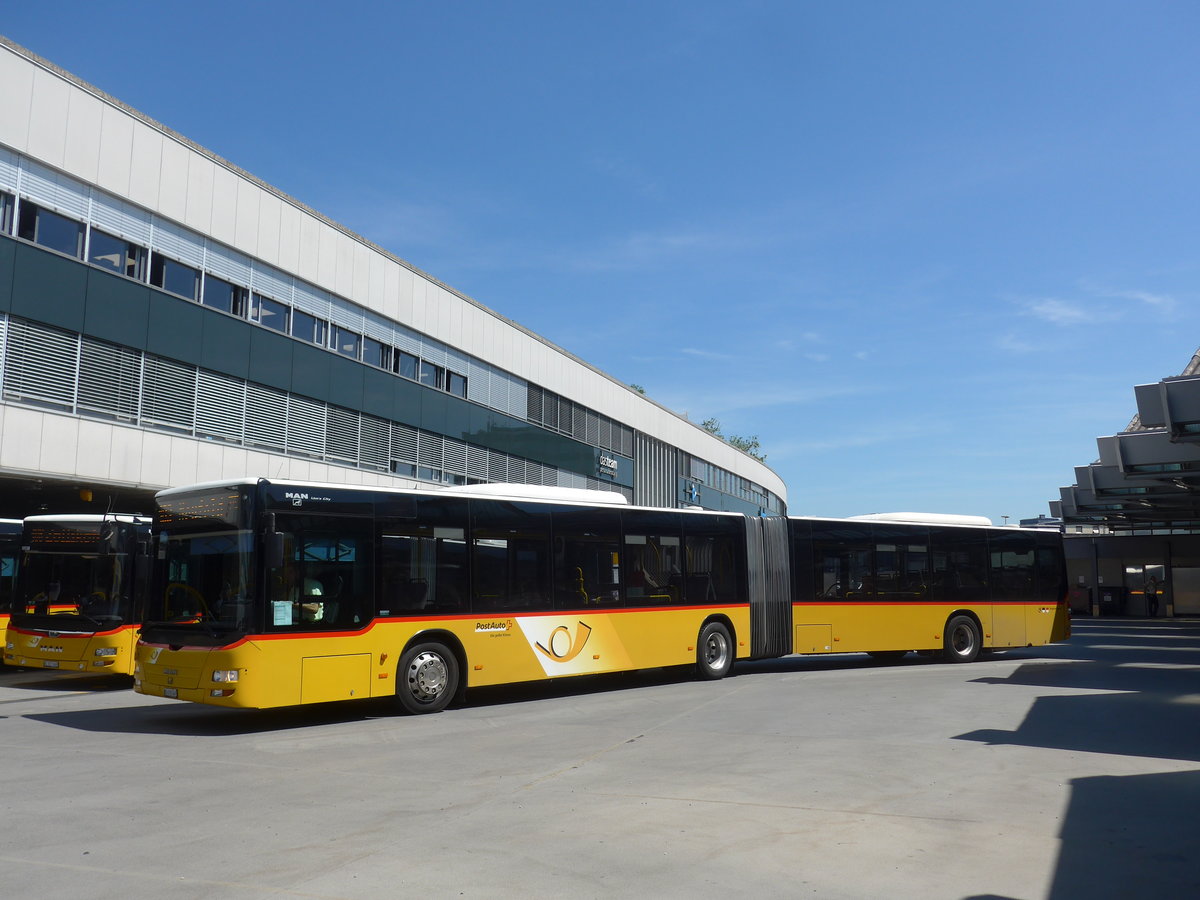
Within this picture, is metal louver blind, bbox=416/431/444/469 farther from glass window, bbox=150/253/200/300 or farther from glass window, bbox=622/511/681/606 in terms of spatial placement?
glass window, bbox=622/511/681/606

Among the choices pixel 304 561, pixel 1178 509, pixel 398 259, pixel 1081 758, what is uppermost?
pixel 398 259

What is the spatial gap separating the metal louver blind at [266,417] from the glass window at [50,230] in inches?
216

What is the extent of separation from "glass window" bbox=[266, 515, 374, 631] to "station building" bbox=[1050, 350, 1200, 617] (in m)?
18.5

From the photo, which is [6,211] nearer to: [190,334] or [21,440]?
[21,440]

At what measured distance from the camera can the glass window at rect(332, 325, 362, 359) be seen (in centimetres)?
2798

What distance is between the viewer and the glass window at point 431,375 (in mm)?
31703

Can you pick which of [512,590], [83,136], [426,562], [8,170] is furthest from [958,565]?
[8,170]

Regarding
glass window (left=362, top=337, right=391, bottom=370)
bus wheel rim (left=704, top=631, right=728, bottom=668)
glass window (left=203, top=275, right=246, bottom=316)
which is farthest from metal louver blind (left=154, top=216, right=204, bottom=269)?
bus wheel rim (left=704, top=631, right=728, bottom=668)

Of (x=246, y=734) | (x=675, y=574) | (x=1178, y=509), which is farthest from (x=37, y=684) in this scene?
(x=1178, y=509)

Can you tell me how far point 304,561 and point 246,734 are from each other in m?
2.01

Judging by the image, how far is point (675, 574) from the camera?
17391mm

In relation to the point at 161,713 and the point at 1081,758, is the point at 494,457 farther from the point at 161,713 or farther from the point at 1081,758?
the point at 1081,758

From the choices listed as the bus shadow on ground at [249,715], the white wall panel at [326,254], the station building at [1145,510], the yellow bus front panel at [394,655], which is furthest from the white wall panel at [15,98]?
the station building at [1145,510]

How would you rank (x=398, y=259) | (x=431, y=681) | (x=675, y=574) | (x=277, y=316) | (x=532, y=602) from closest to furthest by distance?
1. (x=431, y=681)
2. (x=532, y=602)
3. (x=675, y=574)
4. (x=277, y=316)
5. (x=398, y=259)
